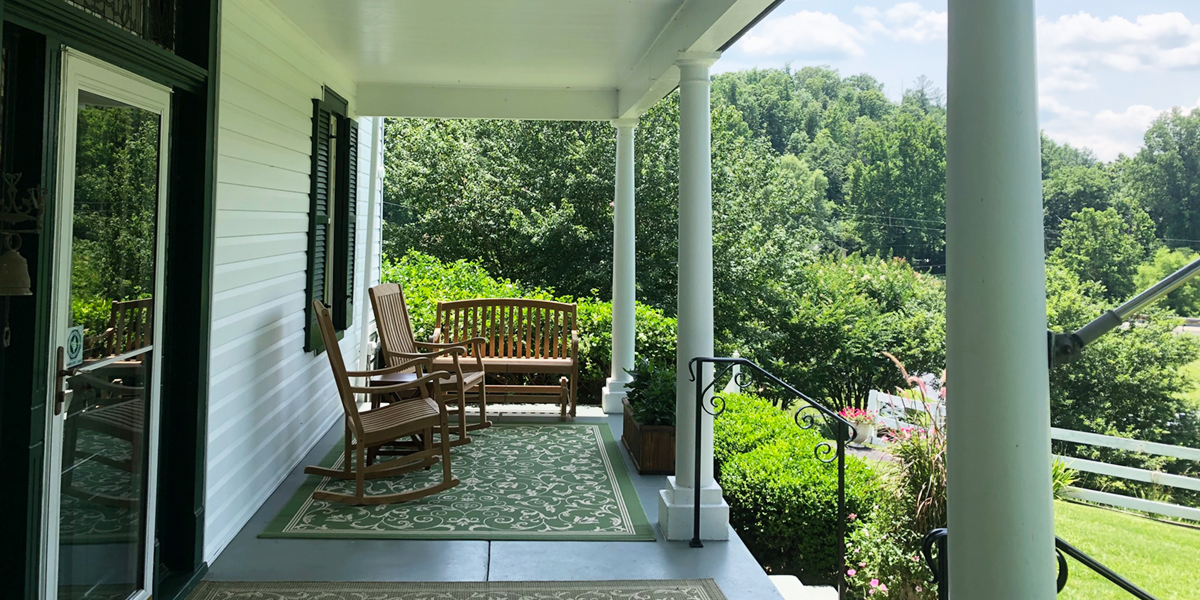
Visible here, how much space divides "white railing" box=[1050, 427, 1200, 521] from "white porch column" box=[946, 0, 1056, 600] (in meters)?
4.96

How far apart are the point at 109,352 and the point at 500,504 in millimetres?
2365

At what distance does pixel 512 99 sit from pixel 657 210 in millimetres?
9485

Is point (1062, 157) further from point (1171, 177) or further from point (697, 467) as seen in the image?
point (697, 467)

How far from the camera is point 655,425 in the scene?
5453mm

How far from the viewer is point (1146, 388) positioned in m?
16.6

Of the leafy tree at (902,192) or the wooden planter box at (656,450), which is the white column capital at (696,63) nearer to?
the wooden planter box at (656,450)

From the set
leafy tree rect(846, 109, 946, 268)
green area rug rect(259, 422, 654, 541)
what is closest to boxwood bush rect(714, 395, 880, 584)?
green area rug rect(259, 422, 654, 541)

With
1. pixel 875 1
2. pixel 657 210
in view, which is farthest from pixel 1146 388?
pixel 875 1

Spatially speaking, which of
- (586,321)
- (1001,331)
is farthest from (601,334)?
(1001,331)

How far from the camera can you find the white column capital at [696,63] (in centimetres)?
424

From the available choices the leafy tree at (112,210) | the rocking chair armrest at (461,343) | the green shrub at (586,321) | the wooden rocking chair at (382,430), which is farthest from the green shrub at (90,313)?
the green shrub at (586,321)

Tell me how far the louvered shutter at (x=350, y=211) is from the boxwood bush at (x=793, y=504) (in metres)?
2.95

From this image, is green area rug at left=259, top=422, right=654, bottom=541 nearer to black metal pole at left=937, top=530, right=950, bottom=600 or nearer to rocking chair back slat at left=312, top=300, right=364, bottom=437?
rocking chair back slat at left=312, top=300, right=364, bottom=437

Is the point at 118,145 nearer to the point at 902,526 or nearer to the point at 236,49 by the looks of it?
the point at 236,49
